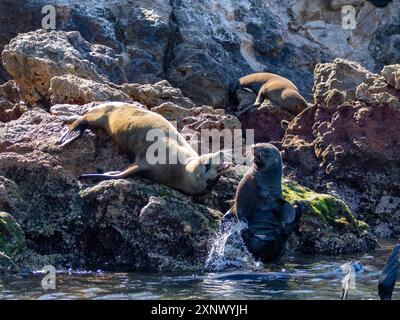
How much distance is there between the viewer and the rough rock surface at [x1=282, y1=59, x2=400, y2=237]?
42.8 feet

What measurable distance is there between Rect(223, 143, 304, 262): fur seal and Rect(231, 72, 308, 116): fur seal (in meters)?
5.64

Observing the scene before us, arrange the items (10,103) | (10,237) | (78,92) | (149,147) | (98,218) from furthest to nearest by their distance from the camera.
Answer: (10,103), (78,92), (149,147), (98,218), (10,237)

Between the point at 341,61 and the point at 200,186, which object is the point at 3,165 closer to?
the point at 200,186

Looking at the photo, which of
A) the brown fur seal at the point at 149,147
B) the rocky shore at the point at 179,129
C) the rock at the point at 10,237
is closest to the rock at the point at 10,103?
the rocky shore at the point at 179,129

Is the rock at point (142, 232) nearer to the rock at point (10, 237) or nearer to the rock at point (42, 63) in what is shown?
the rock at point (10, 237)

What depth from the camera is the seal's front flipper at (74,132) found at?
1043 centimetres

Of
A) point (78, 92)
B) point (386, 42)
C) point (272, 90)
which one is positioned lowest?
point (78, 92)

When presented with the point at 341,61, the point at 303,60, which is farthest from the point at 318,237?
the point at 303,60

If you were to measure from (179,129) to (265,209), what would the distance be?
240 centimetres

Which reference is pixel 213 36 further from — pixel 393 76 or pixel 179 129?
pixel 179 129

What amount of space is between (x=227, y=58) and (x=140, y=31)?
6.43ft

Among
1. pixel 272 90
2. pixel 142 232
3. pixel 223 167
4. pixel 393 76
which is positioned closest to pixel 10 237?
pixel 142 232

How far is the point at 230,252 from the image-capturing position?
9.73 meters

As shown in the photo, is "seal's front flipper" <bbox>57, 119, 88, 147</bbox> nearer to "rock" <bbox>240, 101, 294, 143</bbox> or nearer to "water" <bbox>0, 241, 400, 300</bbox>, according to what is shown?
"water" <bbox>0, 241, 400, 300</bbox>
